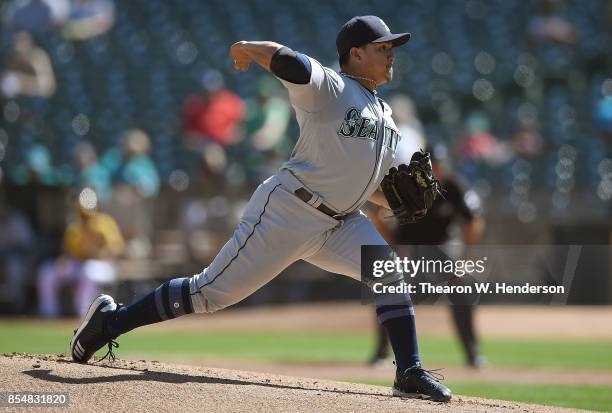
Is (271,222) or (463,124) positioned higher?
(463,124)

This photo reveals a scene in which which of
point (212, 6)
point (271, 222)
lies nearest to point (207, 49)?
point (212, 6)

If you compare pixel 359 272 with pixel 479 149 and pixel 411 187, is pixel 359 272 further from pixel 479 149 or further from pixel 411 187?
pixel 479 149

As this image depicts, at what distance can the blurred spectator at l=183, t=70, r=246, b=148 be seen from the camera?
13008mm

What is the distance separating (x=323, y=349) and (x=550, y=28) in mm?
8307

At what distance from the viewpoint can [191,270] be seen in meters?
12.1

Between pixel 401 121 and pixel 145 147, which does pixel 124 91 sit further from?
pixel 401 121

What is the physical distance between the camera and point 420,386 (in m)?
4.54

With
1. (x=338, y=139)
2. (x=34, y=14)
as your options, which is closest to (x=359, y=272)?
(x=338, y=139)

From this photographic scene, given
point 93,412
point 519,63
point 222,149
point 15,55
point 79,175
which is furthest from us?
point 519,63

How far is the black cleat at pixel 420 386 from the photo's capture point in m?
4.51

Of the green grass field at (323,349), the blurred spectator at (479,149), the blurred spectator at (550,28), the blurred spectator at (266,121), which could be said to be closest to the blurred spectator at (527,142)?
the blurred spectator at (479,149)

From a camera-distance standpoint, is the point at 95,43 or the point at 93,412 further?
the point at 95,43

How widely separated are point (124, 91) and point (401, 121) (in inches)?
255

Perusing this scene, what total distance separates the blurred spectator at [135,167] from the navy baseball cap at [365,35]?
757cm
